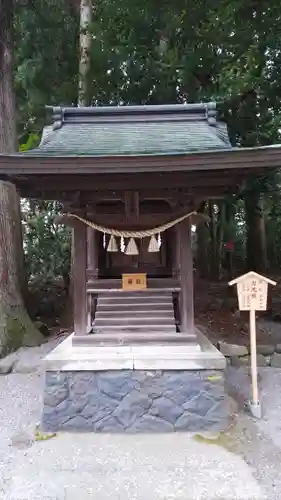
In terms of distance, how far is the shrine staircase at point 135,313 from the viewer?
4230mm

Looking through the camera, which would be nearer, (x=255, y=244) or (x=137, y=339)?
(x=137, y=339)

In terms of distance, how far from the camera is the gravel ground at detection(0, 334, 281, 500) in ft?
8.86

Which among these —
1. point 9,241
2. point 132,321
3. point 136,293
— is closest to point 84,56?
point 9,241

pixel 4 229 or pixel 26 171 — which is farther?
pixel 4 229

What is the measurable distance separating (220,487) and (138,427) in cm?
112

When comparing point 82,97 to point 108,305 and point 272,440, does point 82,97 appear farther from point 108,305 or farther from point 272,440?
point 272,440

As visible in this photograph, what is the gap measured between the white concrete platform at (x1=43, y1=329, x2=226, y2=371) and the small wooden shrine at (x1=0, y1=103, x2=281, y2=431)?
0.01 metres

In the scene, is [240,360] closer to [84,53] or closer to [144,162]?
[144,162]

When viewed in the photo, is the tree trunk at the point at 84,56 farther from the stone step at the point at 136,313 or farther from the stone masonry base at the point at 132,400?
the stone masonry base at the point at 132,400

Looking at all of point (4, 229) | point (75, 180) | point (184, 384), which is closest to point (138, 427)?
point (184, 384)

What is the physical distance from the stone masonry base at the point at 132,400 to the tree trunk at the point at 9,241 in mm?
→ 2702

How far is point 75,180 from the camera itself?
158 inches

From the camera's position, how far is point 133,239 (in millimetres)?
4234

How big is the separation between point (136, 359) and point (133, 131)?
2620 mm
